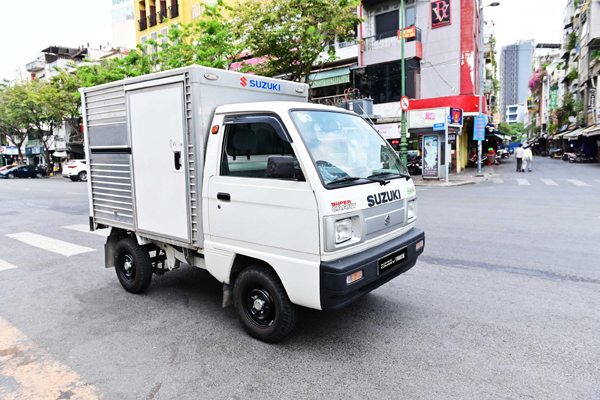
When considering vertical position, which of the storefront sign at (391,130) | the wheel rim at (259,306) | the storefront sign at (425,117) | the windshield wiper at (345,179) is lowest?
the wheel rim at (259,306)

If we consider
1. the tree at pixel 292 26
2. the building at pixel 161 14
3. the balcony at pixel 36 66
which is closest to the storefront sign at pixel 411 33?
the tree at pixel 292 26

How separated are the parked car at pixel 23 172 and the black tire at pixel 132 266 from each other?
1675 inches

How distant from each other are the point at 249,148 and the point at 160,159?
3.61 feet

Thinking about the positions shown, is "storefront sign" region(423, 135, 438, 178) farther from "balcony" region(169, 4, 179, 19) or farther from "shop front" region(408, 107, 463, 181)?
"balcony" region(169, 4, 179, 19)

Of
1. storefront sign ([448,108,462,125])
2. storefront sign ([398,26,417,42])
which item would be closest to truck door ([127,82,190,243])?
storefront sign ([448,108,462,125])

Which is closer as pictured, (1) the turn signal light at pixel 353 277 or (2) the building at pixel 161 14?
(1) the turn signal light at pixel 353 277

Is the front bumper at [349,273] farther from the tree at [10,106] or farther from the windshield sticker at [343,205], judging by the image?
the tree at [10,106]

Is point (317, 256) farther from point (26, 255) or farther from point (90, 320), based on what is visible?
point (26, 255)

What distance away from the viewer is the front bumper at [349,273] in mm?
3189

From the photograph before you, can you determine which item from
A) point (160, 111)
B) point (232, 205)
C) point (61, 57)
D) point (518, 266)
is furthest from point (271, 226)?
point (61, 57)

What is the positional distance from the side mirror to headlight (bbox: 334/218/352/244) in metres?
0.48

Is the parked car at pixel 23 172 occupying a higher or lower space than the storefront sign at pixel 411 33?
lower

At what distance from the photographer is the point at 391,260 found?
3.78 meters

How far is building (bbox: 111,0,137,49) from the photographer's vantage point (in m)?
45.8
